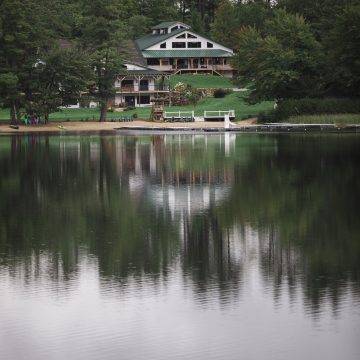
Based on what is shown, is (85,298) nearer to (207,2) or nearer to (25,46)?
(25,46)

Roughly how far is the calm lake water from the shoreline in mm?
35995

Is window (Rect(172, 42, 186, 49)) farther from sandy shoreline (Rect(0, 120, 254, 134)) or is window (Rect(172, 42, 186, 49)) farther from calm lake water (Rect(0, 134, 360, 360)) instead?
calm lake water (Rect(0, 134, 360, 360))

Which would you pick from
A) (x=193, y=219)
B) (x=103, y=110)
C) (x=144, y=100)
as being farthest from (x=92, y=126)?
(x=193, y=219)

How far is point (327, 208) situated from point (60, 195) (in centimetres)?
886

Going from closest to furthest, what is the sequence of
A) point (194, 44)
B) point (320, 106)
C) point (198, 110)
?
point (320, 106)
point (198, 110)
point (194, 44)

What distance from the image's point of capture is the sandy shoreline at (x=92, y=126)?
8250 centimetres

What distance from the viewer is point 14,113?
85625 millimetres

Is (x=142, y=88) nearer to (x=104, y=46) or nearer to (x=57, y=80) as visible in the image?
(x=104, y=46)

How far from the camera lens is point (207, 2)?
488ft

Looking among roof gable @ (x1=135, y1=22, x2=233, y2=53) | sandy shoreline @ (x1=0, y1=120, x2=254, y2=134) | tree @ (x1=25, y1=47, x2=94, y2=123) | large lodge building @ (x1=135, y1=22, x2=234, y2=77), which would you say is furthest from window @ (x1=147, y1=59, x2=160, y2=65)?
tree @ (x1=25, y1=47, x2=94, y2=123)

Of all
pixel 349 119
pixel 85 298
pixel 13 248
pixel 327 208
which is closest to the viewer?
pixel 85 298

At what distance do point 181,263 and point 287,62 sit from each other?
6427cm

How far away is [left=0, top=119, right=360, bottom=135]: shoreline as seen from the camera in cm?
7719

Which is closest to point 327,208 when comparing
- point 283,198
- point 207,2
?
point 283,198
